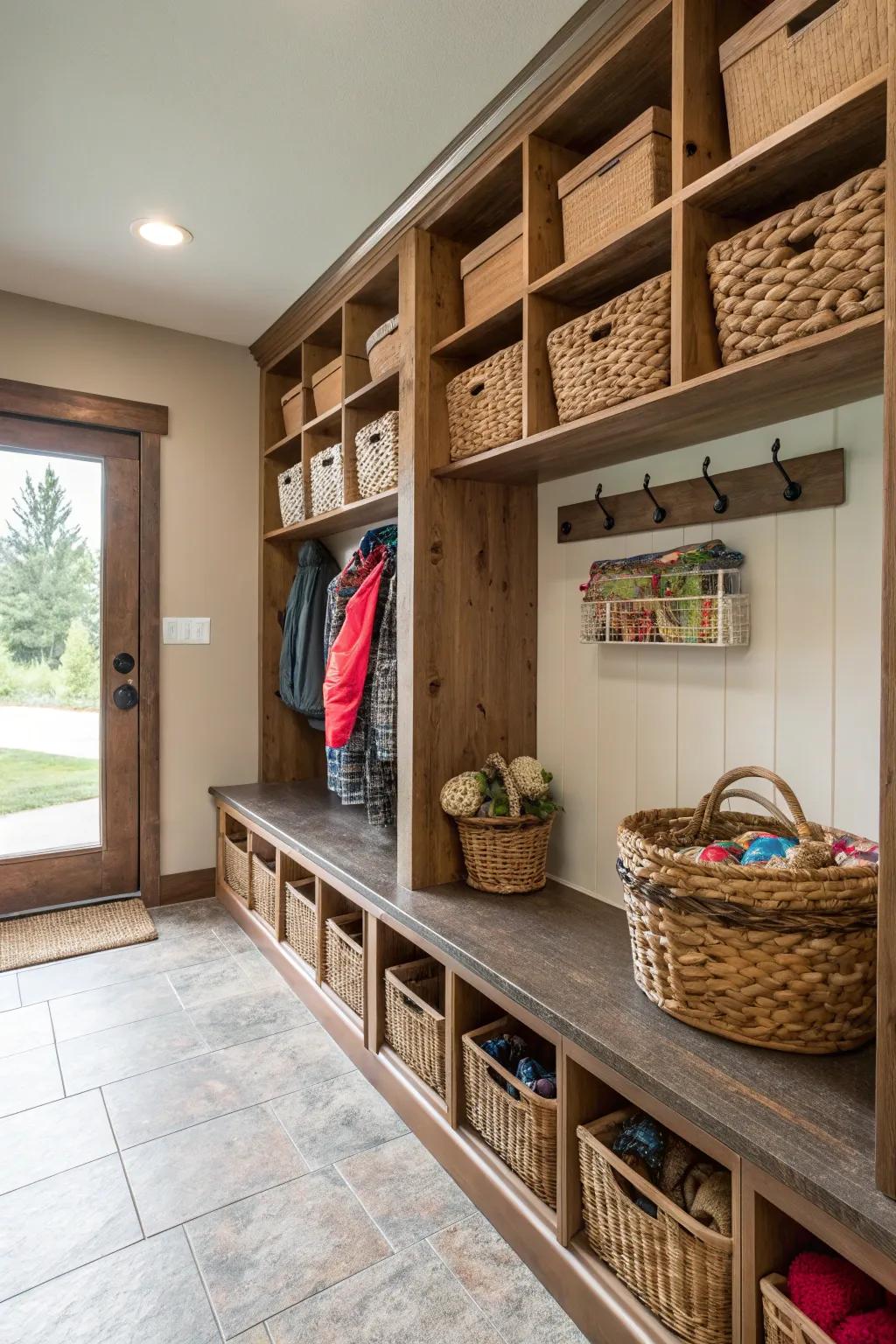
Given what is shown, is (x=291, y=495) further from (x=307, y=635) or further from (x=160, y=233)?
(x=160, y=233)

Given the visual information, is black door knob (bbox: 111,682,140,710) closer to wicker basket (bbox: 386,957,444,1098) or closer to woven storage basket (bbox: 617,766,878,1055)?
wicker basket (bbox: 386,957,444,1098)

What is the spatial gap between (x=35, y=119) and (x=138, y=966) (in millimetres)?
2631

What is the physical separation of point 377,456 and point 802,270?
58.4 inches

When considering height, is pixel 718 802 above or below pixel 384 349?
below

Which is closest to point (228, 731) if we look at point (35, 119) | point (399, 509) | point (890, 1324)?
point (399, 509)

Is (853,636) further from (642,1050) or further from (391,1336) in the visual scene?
(391,1336)

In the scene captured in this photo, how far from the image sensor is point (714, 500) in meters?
1.75

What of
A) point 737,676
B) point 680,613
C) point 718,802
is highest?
point 680,613

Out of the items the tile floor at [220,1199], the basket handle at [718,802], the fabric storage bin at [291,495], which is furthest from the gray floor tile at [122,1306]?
the fabric storage bin at [291,495]

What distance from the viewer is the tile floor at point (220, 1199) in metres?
1.37

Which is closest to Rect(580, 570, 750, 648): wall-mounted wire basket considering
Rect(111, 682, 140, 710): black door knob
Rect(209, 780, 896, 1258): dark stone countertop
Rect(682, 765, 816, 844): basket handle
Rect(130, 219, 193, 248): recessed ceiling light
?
Rect(682, 765, 816, 844): basket handle

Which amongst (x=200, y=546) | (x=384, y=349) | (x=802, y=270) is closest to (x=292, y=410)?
(x=200, y=546)

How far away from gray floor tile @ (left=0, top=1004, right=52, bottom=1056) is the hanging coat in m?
1.48

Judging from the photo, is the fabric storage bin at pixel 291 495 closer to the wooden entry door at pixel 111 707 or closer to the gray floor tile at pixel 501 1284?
the wooden entry door at pixel 111 707
